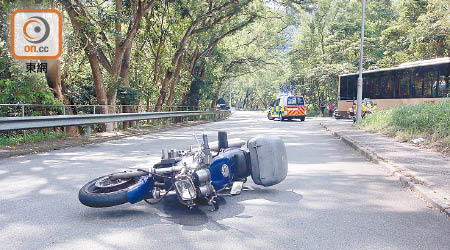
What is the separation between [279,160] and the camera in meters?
5.78

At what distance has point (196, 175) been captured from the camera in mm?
4703

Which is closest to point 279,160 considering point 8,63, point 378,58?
point 8,63

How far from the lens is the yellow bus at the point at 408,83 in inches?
840

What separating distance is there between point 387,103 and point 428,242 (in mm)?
24080

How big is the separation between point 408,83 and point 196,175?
22.7 meters

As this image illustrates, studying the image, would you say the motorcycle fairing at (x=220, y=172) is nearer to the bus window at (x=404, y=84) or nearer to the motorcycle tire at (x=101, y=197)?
the motorcycle tire at (x=101, y=197)

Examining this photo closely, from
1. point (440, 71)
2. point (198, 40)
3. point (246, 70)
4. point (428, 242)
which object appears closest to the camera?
point (428, 242)

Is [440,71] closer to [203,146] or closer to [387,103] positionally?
[387,103]

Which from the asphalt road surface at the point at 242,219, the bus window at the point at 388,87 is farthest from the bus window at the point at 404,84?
the asphalt road surface at the point at 242,219

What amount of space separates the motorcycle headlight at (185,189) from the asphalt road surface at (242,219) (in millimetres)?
294

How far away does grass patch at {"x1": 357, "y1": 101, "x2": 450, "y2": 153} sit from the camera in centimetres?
1084

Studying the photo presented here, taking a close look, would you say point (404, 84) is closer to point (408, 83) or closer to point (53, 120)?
point (408, 83)

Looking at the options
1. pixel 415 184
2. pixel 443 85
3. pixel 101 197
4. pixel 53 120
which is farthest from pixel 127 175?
pixel 443 85

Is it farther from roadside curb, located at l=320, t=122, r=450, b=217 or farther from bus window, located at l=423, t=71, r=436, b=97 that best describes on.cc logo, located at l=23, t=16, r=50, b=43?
bus window, located at l=423, t=71, r=436, b=97
